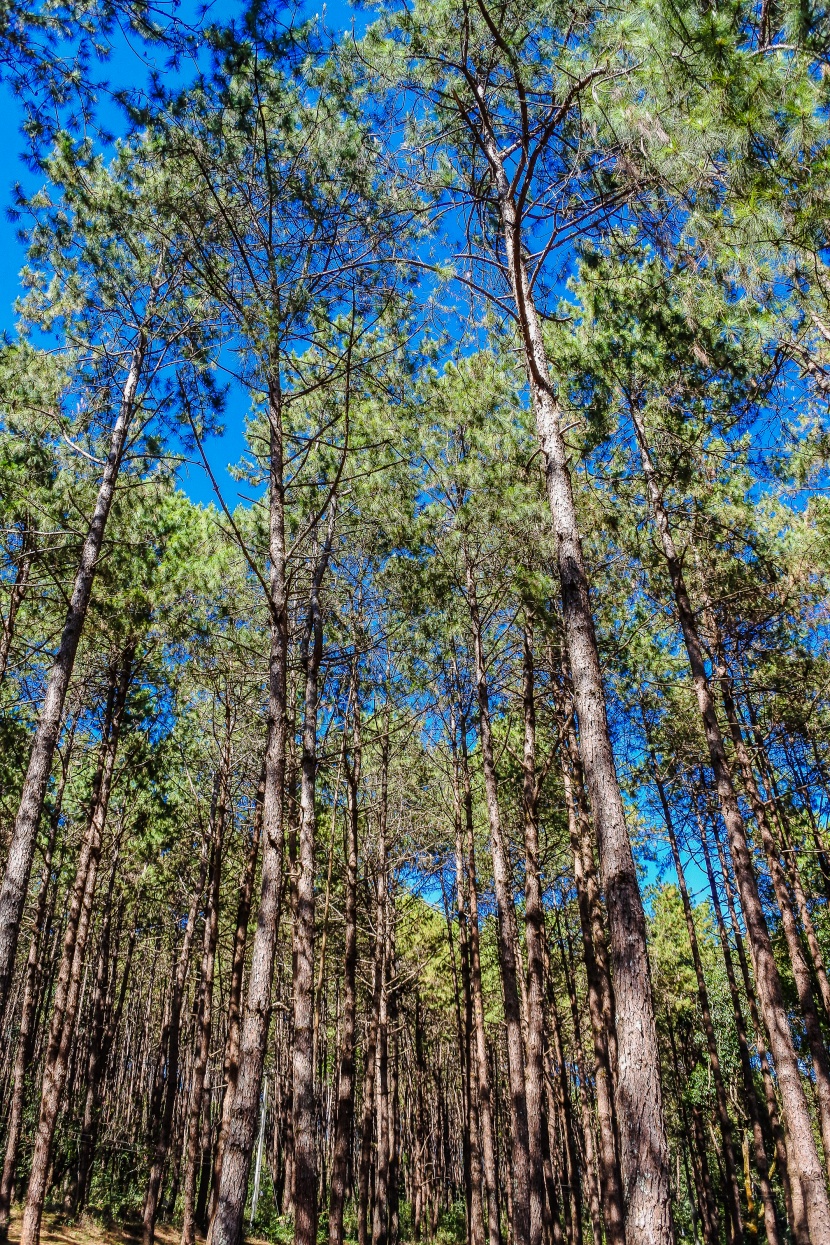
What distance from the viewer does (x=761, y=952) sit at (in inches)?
303

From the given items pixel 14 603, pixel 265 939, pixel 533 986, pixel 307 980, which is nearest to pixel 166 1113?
pixel 307 980

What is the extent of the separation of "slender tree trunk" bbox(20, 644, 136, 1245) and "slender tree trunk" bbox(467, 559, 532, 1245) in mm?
4915

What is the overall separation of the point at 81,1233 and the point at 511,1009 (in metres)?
9.06

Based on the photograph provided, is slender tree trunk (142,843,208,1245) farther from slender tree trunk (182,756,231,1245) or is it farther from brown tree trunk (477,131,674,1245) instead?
brown tree trunk (477,131,674,1245)

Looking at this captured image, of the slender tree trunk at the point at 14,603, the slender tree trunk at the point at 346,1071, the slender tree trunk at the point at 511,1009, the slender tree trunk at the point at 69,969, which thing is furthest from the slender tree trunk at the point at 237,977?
the slender tree trunk at the point at 14,603

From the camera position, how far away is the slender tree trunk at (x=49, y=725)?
5.59 meters

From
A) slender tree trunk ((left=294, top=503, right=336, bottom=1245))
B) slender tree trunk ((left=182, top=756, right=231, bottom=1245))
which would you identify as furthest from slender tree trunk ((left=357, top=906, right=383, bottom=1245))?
slender tree trunk ((left=294, top=503, right=336, bottom=1245))

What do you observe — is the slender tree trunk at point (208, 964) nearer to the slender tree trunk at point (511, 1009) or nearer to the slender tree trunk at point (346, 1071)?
the slender tree trunk at point (346, 1071)

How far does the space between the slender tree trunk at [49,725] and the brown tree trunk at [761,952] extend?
20.4 feet

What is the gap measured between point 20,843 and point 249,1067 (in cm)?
269

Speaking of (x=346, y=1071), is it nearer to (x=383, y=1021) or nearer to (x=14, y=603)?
(x=383, y=1021)

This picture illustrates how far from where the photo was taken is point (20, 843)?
584 centimetres

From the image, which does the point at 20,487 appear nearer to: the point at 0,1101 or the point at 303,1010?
the point at 303,1010

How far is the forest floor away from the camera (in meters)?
10.3
